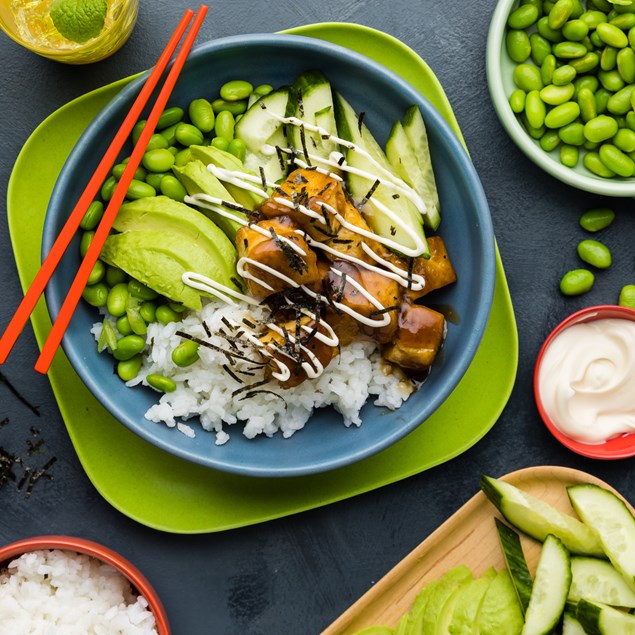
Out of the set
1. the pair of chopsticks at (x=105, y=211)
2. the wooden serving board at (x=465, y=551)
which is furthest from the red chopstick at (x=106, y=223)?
the wooden serving board at (x=465, y=551)

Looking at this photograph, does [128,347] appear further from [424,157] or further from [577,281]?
[577,281]

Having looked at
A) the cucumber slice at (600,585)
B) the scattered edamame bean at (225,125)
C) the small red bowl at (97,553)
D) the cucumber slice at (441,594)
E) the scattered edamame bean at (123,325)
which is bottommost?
the small red bowl at (97,553)

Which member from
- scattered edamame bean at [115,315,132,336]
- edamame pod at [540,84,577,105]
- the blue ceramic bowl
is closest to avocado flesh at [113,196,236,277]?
the blue ceramic bowl

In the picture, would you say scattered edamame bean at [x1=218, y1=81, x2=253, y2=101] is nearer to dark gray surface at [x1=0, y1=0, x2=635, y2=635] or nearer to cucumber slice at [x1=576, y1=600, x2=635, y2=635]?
dark gray surface at [x1=0, y1=0, x2=635, y2=635]

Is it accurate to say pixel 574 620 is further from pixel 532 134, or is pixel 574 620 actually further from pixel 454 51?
pixel 454 51

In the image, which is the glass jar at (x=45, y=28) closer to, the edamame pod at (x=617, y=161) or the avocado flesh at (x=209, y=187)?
the avocado flesh at (x=209, y=187)

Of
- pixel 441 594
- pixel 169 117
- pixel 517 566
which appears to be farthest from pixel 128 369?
pixel 517 566
